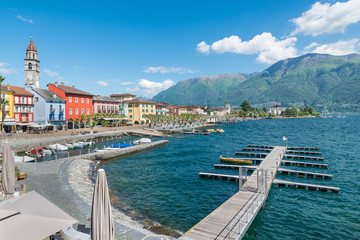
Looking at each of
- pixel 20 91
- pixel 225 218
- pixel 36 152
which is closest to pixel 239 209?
pixel 225 218

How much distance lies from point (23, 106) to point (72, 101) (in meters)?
15.0

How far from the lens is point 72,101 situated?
7150 centimetres

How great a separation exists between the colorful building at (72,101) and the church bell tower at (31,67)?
15.1ft

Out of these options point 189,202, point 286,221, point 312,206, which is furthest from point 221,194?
point 312,206

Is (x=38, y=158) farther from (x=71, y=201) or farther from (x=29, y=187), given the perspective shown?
(x=71, y=201)

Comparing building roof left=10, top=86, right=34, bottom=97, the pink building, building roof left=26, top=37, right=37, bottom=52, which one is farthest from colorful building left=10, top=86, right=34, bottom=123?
the pink building

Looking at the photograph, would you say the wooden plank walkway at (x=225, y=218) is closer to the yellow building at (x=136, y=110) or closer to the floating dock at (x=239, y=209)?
the floating dock at (x=239, y=209)

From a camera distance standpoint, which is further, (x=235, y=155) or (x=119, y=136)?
(x=119, y=136)

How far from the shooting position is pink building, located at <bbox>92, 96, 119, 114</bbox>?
8519 cm

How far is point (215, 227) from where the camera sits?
13.0 metres

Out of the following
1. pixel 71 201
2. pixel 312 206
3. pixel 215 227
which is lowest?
pixel 312 206

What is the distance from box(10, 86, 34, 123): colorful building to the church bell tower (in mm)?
4814

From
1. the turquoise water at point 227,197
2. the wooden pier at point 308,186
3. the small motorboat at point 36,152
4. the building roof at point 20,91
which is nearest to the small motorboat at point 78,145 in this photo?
the small motorboat at point 36,152

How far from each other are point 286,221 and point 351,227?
4.45 metres
